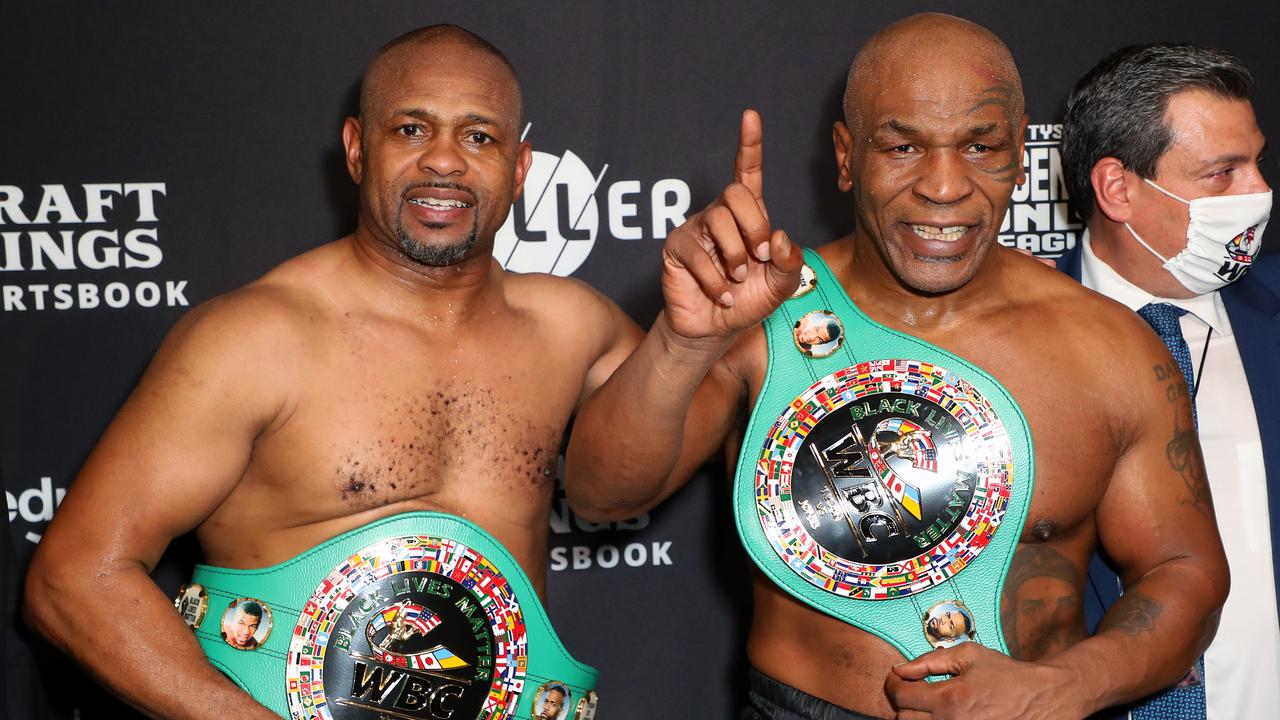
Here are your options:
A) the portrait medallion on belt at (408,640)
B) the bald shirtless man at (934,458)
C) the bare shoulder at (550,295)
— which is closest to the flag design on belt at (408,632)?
the portrait medallion on belt at (408,640)

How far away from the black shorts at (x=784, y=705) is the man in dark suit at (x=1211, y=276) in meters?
0.58

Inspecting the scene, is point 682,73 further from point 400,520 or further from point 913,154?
point 400,520

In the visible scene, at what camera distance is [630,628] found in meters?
2.62

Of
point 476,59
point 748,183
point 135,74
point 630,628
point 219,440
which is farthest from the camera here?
point 630,628

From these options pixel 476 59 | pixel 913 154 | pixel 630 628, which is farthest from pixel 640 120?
pixel 630 628

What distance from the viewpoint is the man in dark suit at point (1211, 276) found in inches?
83.0

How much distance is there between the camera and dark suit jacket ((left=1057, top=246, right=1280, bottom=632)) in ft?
6.82

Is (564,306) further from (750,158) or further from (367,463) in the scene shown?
(750,158)

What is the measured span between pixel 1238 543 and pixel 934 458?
74cm

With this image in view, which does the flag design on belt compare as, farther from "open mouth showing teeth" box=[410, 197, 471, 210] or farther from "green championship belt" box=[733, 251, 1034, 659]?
"open mouth showing teeth" box=[410, 197, 471, 210]

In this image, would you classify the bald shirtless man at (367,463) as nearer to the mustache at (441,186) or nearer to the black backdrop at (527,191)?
the mustache at (441,186)

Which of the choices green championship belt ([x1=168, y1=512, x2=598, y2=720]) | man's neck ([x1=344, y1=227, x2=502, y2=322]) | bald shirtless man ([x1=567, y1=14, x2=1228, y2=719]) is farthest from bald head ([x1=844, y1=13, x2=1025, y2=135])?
green championship belt ([x1=168, y1=512, x2=598, y2=720])

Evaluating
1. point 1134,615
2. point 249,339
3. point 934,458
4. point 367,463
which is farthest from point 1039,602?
point 249,339

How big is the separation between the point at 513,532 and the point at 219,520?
43 centimetres
